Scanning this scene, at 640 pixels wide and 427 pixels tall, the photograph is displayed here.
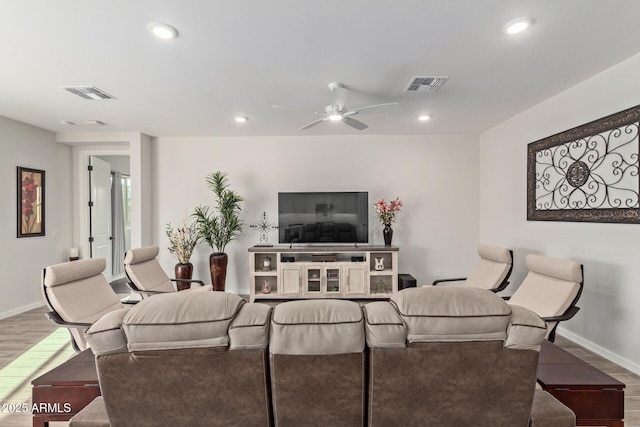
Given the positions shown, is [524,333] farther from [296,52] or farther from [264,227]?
[264,227]

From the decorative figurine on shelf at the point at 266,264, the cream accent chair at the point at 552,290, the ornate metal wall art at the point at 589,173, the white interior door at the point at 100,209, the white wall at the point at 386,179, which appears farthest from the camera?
the white interior door at the point at 100,209

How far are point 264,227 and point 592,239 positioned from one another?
424cm

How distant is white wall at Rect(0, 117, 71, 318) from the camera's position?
423 cm

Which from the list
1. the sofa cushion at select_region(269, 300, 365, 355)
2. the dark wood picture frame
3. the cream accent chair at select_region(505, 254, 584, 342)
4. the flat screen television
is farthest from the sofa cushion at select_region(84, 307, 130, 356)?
the dark wood picture frame

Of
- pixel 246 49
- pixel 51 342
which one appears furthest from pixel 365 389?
pixel 51 342

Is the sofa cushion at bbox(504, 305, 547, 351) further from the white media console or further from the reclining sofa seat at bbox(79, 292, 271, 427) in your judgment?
the white media console

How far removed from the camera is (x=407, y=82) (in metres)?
3.05

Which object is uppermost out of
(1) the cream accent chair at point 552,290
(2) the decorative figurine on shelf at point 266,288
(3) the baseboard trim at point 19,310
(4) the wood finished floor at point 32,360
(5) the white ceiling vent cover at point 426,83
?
(5) the white ceiling vent cover at point 426,83

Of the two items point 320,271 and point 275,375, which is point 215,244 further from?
point 275,375

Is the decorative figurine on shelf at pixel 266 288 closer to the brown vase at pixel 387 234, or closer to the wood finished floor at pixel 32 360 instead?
the brown vase at pixel 387 234

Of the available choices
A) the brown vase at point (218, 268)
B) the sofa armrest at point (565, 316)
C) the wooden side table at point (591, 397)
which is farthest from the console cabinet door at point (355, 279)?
the wooden side table at point (591, 397)

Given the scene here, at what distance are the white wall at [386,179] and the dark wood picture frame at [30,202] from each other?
1773 mm

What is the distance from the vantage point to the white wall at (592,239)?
2.70m

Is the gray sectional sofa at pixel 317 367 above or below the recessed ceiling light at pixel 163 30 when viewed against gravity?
below
